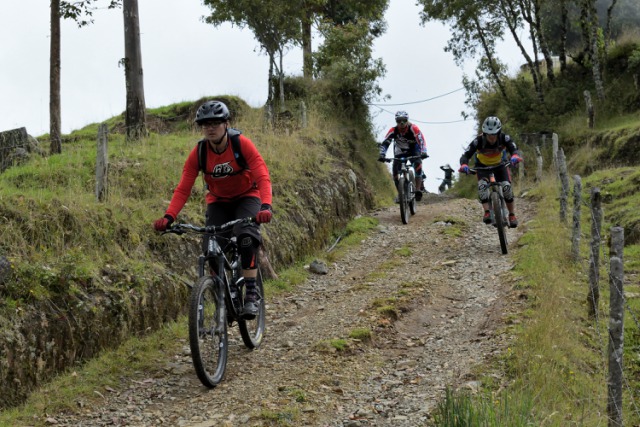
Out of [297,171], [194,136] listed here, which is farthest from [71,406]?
[194,136]

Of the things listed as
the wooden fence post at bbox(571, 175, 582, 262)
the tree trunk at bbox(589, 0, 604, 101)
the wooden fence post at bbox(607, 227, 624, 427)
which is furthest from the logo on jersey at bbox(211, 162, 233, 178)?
the tree trunk at bbox(589, 0, 604, 101)

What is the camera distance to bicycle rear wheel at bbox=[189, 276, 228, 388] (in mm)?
6305

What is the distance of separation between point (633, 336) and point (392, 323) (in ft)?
9.70

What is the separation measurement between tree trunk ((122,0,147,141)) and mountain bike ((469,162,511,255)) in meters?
7.95

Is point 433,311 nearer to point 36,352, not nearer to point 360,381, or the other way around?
point 360,381

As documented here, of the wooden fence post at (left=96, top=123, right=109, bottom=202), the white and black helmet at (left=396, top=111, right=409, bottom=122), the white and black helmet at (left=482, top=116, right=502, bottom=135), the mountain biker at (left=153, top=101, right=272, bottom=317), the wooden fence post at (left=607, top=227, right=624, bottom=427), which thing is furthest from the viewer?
the white and black helmet at (left=396, top=111, right=409, bottom=122)

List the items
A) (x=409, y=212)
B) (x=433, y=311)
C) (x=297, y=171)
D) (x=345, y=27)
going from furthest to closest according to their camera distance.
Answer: (x=345, y=27) → (x=409, y=212) → (x=297, y=171) → (x=433, y=311)

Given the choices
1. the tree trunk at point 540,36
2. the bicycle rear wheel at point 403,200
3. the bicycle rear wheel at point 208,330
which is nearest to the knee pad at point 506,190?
the bicycle rear wheel at point 403,200

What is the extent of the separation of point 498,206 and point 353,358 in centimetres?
601

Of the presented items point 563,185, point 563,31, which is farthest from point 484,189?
point 563,31

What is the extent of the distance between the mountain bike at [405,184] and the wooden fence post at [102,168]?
23.3 feet

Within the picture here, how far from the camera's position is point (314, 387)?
6.81m

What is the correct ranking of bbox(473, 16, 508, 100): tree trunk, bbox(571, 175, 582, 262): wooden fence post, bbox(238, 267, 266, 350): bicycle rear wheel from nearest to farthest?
bbox(238, 267, 266, 350): bicycle rear wheel
bbox(571, 175, 582, 262): wooden fence post
bbox(473, 16, 508, 100): tree trunk

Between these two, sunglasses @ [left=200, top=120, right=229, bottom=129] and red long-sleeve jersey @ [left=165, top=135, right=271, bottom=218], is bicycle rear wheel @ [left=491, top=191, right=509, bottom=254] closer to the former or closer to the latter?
red long-sleeve jersey @ [left=165, top=135, right=271, bottom=218]
